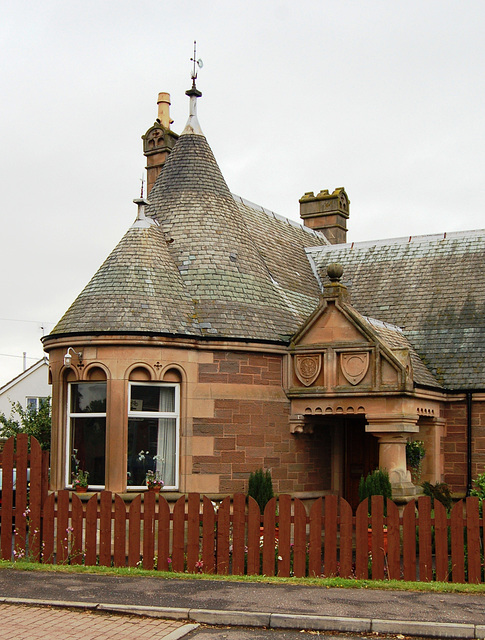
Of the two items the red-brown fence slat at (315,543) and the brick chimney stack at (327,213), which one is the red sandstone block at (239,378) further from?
the brick chimney stack at (327,213)

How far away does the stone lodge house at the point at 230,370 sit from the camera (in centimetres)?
1554

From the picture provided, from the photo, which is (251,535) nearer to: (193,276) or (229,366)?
(229,366)

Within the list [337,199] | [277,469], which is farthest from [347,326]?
[337,199]

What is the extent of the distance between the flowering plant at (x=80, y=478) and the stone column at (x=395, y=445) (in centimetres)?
526

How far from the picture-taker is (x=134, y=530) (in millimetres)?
12172

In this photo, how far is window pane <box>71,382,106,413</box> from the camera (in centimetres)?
1562

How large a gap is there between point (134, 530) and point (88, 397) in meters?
4.14

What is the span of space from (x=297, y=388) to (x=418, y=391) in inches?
91.4

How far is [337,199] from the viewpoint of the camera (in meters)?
27.2

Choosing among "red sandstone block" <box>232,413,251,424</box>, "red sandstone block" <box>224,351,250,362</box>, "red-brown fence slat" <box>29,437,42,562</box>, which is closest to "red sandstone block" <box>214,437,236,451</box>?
"red sandstone block" <box>232,413,251,424</box>

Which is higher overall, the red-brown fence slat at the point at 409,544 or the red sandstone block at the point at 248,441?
the red sandstone block at the point at 248,441

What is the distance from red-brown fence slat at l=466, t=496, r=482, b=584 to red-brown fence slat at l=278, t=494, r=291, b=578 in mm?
2418

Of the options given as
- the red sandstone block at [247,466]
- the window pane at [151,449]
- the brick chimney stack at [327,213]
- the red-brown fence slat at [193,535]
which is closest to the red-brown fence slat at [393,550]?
the red-brown fence slat at [193,535]

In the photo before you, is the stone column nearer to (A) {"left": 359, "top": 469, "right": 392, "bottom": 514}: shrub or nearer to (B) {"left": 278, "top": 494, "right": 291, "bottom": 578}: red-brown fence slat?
(A) {"left": 359, "top": 469, "right": 392, "bottom": 514}: shrub
